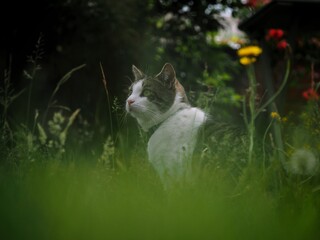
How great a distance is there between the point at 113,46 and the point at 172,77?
248cm

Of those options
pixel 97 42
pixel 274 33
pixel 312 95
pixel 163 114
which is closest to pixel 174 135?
pixel 163 114

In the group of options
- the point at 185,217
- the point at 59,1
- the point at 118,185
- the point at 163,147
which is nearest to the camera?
the point at 185,217

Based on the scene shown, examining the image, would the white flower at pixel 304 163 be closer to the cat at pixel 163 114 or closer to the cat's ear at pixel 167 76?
the cat at pixel 163 114

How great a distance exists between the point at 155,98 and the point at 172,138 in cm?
27

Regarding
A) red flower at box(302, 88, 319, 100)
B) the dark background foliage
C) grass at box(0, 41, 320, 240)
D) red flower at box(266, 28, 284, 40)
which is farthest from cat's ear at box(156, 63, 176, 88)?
red flower at box(266, 28, 284, 40)

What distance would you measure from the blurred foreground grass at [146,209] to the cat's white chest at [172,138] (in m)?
0.64

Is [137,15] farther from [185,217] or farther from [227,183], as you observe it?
[185,217]

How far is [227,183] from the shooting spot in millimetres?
2062

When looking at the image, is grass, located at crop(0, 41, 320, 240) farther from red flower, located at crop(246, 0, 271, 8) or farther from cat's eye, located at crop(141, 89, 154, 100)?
red flower, located at crop(246, 0, 271, 8)

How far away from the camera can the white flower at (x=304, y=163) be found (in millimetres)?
2082

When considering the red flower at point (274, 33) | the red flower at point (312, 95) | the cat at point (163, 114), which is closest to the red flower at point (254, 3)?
the red flower at point (274, 33)

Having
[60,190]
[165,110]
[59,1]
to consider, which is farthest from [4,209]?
[59,1]

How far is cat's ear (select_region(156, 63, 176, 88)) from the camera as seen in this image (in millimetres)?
2799

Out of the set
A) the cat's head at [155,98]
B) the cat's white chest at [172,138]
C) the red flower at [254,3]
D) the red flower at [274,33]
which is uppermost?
the cat's head at [155,98]
